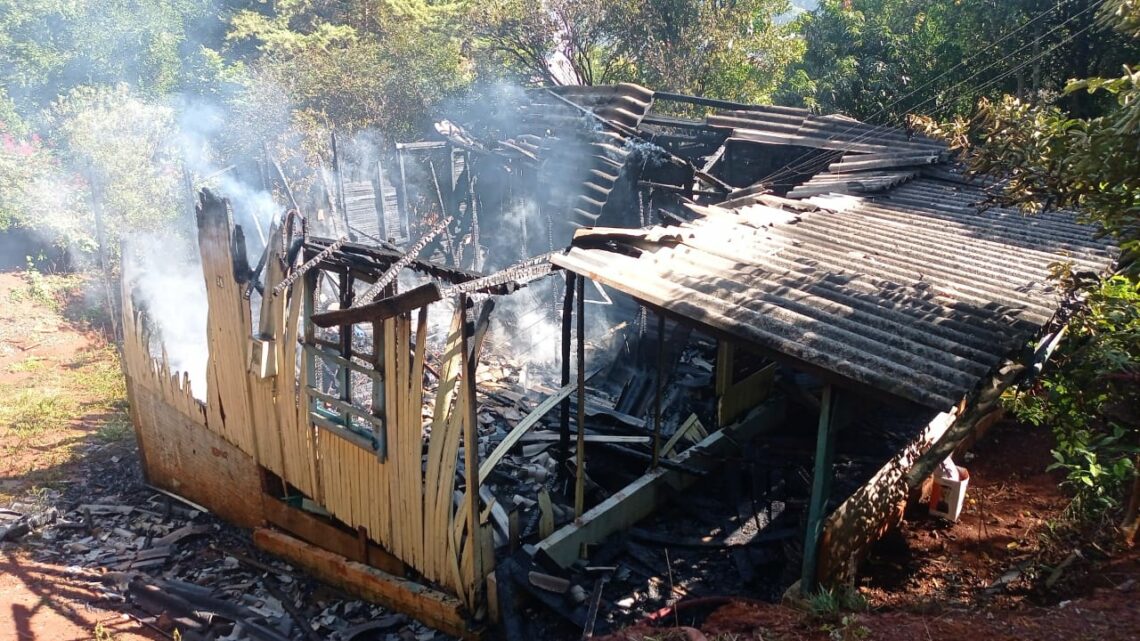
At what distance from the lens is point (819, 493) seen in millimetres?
5602

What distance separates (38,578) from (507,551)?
5.44m

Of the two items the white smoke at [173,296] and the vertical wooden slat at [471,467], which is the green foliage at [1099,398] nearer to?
the vertical wooden slat at [471,467]

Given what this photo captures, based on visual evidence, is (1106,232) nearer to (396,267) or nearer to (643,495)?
(643,495)

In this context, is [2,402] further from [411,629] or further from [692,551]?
[692,551]

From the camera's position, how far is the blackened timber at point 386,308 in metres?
5.20

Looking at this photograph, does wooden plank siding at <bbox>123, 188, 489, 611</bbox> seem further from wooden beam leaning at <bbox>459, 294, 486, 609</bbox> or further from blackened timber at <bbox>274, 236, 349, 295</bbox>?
blackened timber at <bbox>274, 236, 349, 295</bbox>

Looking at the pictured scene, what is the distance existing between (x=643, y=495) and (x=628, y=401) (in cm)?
249

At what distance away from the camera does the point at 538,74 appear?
78.2 feet

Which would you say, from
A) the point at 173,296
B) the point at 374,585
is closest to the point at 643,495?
the point at 374,585

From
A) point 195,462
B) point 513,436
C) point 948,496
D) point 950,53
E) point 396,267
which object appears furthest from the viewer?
point 950,53

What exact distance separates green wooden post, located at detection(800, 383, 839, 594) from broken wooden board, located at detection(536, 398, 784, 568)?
188 cm

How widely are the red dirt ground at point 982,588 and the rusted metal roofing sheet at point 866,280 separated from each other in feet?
5.12

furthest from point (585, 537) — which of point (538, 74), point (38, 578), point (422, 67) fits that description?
point (538, 74)

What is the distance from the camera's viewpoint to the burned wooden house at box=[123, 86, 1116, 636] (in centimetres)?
561
